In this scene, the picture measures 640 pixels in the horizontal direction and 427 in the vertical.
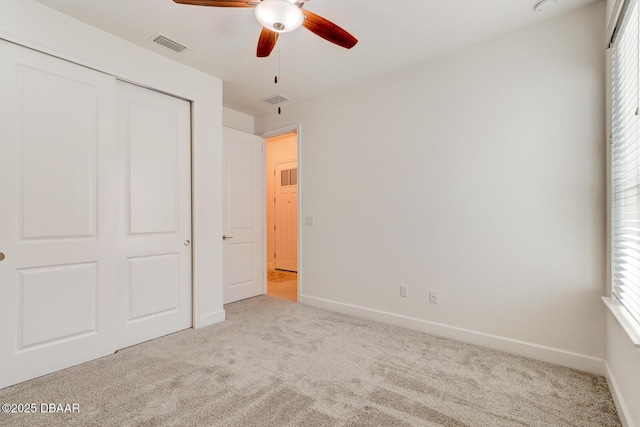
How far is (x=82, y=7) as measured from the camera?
2.18 meters

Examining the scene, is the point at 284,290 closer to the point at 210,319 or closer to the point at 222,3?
the point at 210,319

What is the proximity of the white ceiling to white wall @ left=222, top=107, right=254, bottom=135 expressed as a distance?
974 millimetres

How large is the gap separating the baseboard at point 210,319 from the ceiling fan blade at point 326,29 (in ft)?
9.43

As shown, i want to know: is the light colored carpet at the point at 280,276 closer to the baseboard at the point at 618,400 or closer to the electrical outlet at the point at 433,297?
the electrical outlet at the point at 433,297

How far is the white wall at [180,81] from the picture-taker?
212 cm

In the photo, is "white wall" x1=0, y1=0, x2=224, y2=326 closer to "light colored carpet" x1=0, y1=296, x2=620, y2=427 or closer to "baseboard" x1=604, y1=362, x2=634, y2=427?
"light colored carpet" x1=0, y1=296, x2=620, y2=427

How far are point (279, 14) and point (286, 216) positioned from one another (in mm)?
4840

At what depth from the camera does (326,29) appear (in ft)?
5.91

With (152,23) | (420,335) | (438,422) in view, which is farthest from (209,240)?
(438,422)

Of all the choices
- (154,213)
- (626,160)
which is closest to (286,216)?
(154,213)

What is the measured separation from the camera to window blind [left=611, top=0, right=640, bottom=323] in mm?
1574

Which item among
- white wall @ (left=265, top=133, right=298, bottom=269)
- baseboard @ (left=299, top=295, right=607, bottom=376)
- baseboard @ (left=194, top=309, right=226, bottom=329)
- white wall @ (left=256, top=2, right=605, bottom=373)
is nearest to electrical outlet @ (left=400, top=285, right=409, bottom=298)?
white wall @ (left=256, top=2, right=605, bottom=373)

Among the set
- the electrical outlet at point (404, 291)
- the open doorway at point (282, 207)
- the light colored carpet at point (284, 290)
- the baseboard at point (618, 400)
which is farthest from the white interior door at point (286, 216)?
the baseboard at point (618, 400)

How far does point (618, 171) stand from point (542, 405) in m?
1.58
